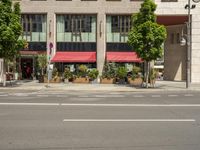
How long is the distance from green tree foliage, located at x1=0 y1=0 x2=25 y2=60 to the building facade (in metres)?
12.9

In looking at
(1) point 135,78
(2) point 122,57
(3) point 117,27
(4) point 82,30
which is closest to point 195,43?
(2) point 122,57

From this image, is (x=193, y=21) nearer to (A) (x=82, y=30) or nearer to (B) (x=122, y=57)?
(B) (x=122, y=57)

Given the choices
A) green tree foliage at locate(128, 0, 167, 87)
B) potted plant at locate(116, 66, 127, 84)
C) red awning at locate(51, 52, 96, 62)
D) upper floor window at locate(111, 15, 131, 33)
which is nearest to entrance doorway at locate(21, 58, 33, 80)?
red awning at locate(51, 52, 96, 62)

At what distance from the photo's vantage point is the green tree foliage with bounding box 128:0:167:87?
32156 mm

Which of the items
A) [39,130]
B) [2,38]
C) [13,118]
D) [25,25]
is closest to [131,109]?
[13,118]

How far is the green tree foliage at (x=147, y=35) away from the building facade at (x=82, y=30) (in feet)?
39.8

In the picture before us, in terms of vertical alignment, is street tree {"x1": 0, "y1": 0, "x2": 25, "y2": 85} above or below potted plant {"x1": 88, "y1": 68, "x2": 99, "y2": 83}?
above

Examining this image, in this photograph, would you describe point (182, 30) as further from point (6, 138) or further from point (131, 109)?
point (6, 138)

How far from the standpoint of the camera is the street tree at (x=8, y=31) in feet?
102

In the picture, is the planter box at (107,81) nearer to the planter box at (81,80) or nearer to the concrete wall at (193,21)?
the planter box at (81,80)

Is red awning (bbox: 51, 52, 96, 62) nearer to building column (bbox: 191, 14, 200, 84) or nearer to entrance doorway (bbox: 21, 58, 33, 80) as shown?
entrance doorway (bbox: 21, 58, 33, 80)

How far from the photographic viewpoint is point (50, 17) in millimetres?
45906

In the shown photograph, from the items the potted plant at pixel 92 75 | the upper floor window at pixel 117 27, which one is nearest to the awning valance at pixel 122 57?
the upper floor window at pixel 117 27

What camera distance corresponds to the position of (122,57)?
44781 millimetres
